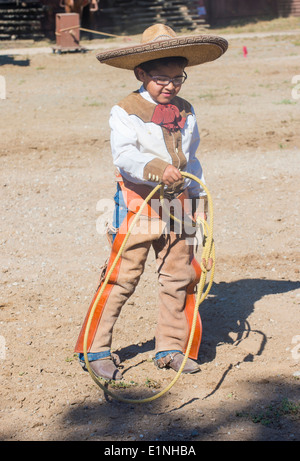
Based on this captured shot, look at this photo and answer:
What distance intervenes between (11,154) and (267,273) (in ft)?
14.6

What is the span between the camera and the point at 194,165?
3.86 meters

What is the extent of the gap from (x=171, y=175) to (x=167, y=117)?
1.28 feet

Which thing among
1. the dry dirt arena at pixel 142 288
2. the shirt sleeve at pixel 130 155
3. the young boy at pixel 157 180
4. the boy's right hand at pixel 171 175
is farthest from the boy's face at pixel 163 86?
the dry dirt arena at pixel 142 288

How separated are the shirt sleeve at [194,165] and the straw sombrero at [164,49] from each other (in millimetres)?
350

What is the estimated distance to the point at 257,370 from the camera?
3971 millimetres

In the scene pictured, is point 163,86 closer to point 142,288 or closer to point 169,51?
point 169,51

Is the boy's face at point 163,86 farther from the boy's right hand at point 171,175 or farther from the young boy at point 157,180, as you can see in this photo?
the boy's right hand at point 171,175

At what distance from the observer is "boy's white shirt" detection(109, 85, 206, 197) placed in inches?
137

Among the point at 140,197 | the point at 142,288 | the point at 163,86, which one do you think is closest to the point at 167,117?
the point at 163,86

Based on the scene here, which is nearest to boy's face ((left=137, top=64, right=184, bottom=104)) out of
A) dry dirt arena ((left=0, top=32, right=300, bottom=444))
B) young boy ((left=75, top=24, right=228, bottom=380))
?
young boy ((left=75, top=24, right=228, bottom=380))

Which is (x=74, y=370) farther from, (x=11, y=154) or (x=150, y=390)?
(x=11, y=154)

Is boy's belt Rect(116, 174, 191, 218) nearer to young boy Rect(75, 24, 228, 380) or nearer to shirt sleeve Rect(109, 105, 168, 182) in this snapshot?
young boy Rect(75, 24, 228, 380)

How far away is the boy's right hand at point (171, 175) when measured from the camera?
340 cm

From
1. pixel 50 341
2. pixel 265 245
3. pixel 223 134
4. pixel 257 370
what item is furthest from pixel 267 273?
pixel 223 134
